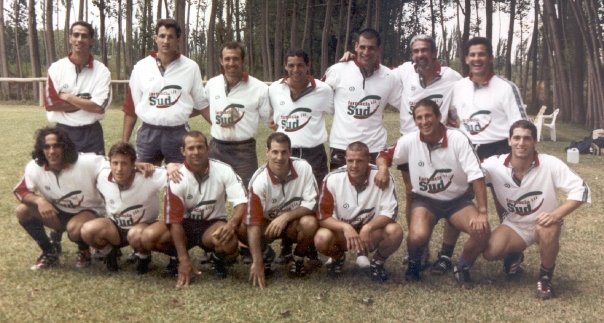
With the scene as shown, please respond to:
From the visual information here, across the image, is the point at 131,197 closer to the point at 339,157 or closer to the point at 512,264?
the point at 339,157

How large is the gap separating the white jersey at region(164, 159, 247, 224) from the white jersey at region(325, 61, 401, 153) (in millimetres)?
1257

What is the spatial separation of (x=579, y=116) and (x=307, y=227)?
21529mm

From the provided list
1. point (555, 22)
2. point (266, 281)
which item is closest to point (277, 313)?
point (266, 281)

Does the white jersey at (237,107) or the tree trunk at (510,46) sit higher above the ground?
the tree trunk at (510,46)

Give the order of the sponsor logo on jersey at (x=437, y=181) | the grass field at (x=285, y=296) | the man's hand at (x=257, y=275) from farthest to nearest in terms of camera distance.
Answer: the sponsor logo on jersey at (x=437, y=181) < the man's hand at (x=257, y=275) < the grass field at (x=285, y=296)

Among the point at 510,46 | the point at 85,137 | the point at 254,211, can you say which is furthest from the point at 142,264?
the point at 510,46

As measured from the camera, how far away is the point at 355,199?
5.09 metres

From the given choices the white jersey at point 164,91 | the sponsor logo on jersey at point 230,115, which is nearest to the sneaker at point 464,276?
the sponsor logo on jersey at point 230,115

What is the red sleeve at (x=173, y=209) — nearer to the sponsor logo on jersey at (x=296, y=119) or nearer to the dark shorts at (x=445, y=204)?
the sponsor logo on jersey at (x=296, y=119)

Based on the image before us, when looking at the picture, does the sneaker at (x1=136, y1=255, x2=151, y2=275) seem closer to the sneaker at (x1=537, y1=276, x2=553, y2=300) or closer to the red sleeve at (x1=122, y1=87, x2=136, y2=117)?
the red sleeve at (x1=122, y1=87, x2=136, y2=117)

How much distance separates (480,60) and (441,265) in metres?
1.73

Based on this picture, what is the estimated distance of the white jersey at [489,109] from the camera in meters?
5.29

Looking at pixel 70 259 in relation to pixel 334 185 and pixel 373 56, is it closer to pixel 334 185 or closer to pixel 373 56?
pixel 334 185

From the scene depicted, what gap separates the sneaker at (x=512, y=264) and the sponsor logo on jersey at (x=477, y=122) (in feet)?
3.51
